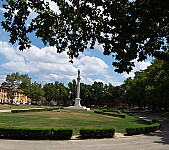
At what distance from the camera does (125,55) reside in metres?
5.12

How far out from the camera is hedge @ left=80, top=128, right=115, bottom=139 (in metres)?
14.7

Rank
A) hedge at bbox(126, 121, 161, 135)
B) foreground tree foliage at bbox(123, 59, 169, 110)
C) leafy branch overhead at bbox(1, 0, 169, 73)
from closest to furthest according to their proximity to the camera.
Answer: leafy branch overhead at bbox(1, 0, 169, 73) → hedge at bbox(126, 121, 161, 135) → foreground tree foliage at bbox(123, 59, 169, 110)

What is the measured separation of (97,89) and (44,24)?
103272 millimetres

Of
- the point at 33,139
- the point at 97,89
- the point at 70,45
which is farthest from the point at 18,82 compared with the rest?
the point at 70,45

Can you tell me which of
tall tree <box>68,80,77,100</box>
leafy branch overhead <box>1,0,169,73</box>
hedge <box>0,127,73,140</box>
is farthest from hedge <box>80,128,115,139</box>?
tall tree <box>68,80,77,100</box>

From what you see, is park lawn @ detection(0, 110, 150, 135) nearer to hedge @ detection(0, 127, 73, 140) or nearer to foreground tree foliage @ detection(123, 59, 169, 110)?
hedge @ detection(0, 127, 73, 140)

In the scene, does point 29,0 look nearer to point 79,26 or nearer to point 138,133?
point 79,26

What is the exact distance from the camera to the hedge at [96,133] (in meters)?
14.7

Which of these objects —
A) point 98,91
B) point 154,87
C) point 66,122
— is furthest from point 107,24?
point 98,91

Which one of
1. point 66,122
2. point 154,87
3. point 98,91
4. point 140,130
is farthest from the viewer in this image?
point 98,91

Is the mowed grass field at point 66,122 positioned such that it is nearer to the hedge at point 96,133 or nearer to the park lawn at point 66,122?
the park lawn at point 66,122

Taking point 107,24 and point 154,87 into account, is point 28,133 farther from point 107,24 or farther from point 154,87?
point 154,87

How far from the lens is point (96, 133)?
15.0m

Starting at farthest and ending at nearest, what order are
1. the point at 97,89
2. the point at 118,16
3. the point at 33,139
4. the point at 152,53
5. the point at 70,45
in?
1. the point at 97,89
2. the point at 33,139
3. the point at 70,45
4. the point at 152,53
5. the point at 118,16
